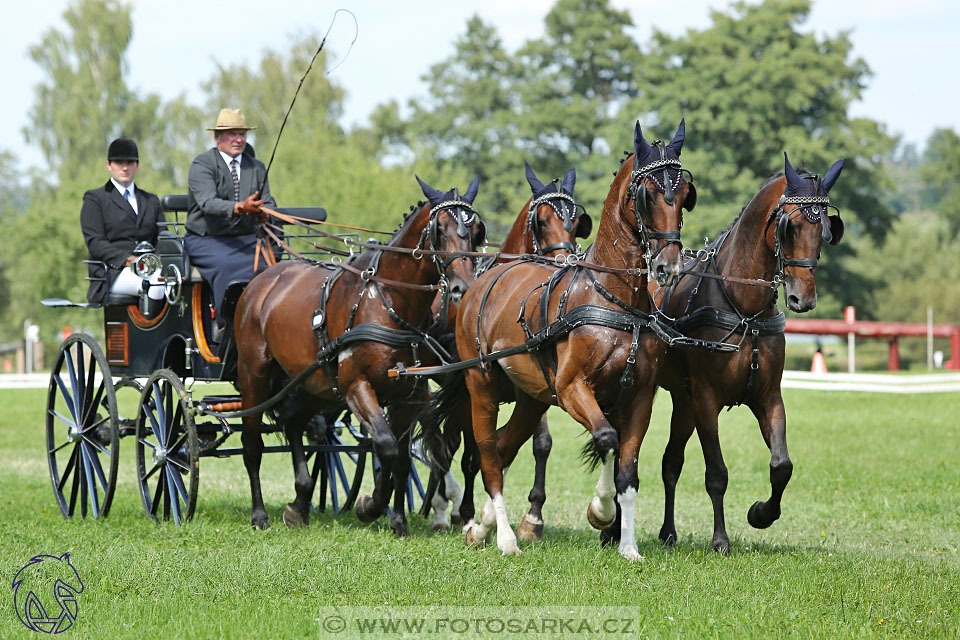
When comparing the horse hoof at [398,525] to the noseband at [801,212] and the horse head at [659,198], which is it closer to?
the horse head at [659,198]

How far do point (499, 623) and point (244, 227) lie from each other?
514 cm

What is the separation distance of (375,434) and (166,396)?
2.24 m

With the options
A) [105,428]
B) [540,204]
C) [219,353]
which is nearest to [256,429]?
[219,353]

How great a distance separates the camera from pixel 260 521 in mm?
9039

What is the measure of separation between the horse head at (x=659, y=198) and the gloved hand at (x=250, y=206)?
11.7 feet

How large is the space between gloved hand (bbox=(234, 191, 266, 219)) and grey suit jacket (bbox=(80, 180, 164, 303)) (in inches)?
48.3

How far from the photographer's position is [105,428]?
9953 mm

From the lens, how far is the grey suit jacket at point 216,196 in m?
9.47

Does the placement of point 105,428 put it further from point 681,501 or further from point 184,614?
point 681,501

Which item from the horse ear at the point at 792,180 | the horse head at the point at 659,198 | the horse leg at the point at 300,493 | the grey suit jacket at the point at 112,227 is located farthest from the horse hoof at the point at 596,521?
the grey suit jacket at the point at 112,227

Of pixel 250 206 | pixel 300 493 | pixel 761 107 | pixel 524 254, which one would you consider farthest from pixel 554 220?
pixel 761 107

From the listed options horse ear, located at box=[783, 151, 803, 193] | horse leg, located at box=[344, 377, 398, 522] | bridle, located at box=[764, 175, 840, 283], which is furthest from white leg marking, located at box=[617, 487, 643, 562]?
horse ear, located at box=[783, 151, 803, 193]

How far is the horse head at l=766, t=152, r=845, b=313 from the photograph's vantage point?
6.79 metres

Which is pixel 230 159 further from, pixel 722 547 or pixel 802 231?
pixel 722 547
